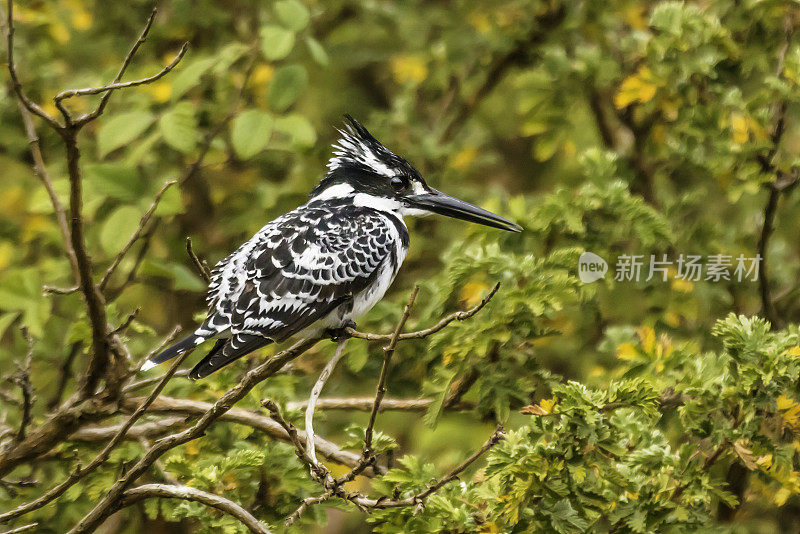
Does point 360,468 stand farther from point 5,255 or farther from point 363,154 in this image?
point 5,255

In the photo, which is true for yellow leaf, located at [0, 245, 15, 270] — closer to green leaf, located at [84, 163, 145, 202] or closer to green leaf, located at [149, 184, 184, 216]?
green leaf, located at [84, 163, 145, 202]

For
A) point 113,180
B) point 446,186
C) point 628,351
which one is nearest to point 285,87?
point 113,180

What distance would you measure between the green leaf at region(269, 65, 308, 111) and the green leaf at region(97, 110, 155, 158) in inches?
17.5

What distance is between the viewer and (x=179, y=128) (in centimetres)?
331

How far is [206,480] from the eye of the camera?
2561 millimetres

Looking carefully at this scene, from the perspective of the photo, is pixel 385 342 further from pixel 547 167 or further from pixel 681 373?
pixel 547 167

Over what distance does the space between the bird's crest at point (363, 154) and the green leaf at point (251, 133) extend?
0.82 ft

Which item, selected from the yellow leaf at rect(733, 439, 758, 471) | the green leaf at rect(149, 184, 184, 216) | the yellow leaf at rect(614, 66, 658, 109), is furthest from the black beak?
the yellow leaf at rect(733, 439, 758, 471)

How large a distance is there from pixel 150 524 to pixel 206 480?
2.11 meters

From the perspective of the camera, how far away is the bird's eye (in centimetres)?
316

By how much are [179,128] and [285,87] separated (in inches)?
15.6

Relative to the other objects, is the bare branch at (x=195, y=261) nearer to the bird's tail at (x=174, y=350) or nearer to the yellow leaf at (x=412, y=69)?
the bird's tail at (x=174, y=350)

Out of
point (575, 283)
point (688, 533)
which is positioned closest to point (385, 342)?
point (575, 283)

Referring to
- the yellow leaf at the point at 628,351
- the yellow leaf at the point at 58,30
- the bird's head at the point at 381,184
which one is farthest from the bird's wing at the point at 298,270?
the yellow leaf at the point at 58,30
